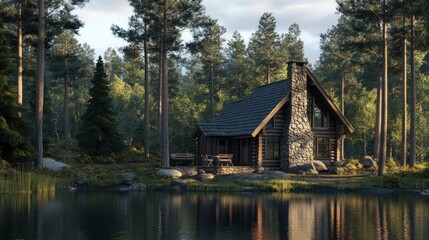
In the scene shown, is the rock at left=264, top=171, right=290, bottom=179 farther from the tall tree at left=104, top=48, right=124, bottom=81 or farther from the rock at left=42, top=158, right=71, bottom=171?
the tall tree at left=104, top=48, right=124, bottom=81

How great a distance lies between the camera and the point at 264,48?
227 feet

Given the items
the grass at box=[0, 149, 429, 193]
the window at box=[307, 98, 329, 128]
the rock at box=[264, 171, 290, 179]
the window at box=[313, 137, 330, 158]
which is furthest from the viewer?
the window at box=[313, 137, 330, 158]

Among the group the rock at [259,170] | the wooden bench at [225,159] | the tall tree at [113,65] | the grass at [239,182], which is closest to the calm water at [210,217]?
the grass at [239,182]

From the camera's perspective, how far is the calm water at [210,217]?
647 inches

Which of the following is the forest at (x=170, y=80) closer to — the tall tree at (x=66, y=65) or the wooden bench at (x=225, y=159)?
the tall tree at (x=66, y=65)

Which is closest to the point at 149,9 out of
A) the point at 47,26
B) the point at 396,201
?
the point at 47,26

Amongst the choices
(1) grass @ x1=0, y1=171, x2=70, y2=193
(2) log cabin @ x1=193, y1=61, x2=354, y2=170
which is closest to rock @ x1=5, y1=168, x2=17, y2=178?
(1) grass @ x1=0, y1=171, x2=70, y2=193

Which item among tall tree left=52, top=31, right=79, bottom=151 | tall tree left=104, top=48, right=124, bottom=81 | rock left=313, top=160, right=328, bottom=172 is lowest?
rock left=313, top=160, right=328, bottom=172

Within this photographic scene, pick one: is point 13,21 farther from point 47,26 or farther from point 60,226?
point 60,226

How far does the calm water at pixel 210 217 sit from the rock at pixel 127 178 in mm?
4586

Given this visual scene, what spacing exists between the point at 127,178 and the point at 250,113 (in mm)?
15247

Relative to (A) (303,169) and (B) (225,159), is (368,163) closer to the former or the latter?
(A) (303,169)

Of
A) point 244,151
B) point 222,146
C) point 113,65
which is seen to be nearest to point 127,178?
point 244,151

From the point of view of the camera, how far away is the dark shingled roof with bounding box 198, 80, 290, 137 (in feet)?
142
